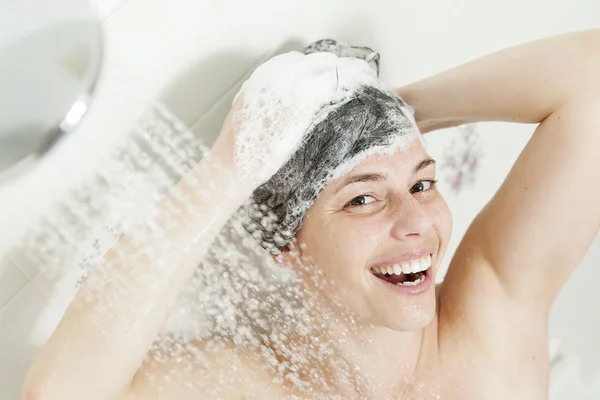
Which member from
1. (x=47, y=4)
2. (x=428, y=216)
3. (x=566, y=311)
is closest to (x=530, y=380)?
(x=428, y=216)

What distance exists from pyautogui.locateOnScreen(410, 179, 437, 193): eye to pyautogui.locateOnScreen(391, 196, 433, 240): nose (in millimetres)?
36

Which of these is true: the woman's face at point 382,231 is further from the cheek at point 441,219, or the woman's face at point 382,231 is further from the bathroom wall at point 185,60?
the bathroom wall at point 185,60

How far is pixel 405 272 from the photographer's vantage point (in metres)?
0.96

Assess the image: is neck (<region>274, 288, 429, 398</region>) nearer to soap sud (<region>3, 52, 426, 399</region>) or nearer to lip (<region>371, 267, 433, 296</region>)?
soap sud (<region>3, 52, 426, 399</region>)

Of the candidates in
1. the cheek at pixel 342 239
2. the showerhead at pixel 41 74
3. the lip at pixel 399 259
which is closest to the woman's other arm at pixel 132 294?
the cheek at pixel 342 239

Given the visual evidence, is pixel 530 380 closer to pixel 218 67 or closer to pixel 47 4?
pixel 218 67

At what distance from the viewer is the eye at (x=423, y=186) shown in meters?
0.97

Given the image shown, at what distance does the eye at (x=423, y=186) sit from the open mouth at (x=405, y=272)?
0.11m

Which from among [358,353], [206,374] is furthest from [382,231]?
[206,374]

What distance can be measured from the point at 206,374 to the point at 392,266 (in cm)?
35

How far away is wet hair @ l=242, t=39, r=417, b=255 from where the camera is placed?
92 centimetres

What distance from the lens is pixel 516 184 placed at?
1.03 m

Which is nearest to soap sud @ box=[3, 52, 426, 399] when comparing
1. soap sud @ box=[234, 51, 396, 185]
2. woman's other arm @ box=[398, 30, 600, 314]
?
soap sud @ box=[234, 51, 396, 185]

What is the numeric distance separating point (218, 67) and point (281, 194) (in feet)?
0.91
